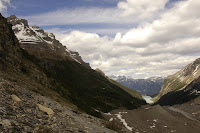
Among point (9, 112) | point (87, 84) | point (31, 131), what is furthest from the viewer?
point (87, 84)

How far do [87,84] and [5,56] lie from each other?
155m

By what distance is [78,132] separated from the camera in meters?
16.9

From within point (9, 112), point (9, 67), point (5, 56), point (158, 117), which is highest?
point (5, 56)

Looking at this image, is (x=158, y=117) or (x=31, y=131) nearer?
(x=31, y=131)

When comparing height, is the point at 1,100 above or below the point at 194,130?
above

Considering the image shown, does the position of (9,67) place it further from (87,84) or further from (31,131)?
(87,84)

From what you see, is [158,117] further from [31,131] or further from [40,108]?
[31,131]

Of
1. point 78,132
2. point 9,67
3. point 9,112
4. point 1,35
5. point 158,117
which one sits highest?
point 1,35

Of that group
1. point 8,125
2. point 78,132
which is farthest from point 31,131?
point 78,132

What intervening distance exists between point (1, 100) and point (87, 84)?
18478cm

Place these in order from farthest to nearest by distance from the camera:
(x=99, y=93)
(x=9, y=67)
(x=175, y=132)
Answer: (x=99, y=93), (x=175, y=132), (x=9, y=67)

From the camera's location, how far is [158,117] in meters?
86.3

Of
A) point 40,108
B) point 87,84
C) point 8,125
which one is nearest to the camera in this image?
point 8,125

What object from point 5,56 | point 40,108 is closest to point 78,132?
point 40,108
